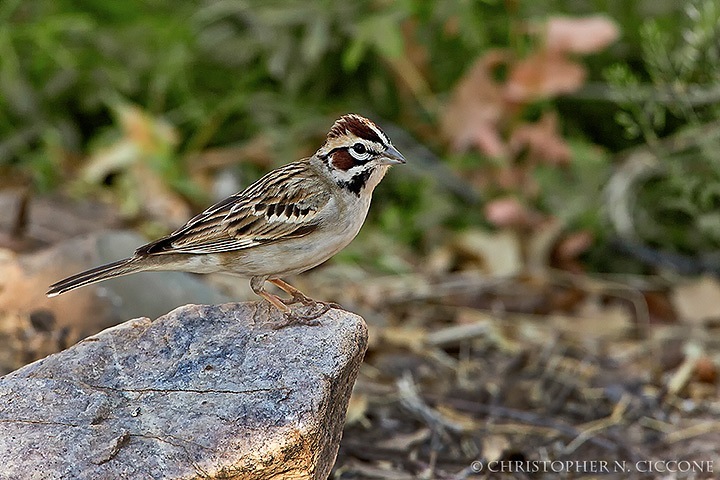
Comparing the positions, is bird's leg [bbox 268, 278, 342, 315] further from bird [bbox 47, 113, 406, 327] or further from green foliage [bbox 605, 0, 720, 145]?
green foliage [bbox 605, 0, 720, 145]

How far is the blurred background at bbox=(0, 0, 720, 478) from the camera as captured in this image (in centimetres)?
646

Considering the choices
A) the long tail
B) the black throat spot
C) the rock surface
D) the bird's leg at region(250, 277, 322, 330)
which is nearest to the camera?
the rock surface

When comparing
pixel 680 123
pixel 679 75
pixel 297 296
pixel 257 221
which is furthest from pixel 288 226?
pixel 680 123

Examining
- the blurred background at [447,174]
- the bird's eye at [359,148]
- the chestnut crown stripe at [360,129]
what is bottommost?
the blurred background at [447,174]

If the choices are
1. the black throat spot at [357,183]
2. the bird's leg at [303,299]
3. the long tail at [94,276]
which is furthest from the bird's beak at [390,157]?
the long tail at [94,276]

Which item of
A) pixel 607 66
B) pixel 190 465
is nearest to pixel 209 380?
pixel 190 465

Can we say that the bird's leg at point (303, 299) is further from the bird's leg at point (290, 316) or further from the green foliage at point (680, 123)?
the green foliage at point (680, 123)

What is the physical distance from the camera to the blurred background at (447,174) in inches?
254

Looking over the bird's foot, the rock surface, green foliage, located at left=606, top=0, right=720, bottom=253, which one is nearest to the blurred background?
green foliage, located at left=606, top=0, right=720, bottom=253

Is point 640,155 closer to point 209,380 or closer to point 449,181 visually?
point 449,181

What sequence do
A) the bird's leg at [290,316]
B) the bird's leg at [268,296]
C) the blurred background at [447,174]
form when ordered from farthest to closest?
the blurred background at [447,174] < the bird's leg at [268,296] < the bird's leg at [290,316]

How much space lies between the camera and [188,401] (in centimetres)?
401

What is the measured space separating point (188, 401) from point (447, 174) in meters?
4.74

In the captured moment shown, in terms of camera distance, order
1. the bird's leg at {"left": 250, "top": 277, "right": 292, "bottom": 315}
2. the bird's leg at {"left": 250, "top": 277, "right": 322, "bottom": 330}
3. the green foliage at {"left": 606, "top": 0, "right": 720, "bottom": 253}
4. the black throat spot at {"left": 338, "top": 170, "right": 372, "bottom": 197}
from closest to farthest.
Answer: the bird's leg at {"left": 250, "top": 277, "right": 322, "bottom": 330} → the bird's leg at {"left": 250, "top": 277, "right": 292, "bottom": 315} → the black throat spot at {"left": 338, "top": 170, "right": 372, "bottom": 197} → the green foliage at {"left": 606, "top": 0, "right": 720, "bottom": 253}
